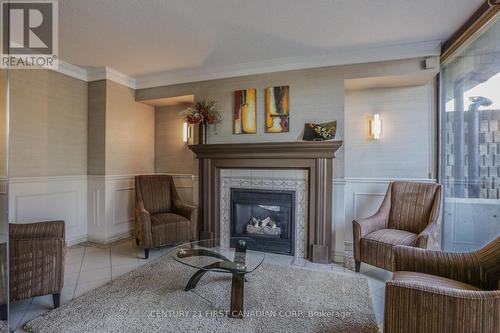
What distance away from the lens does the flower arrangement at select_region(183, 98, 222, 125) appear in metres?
3.50

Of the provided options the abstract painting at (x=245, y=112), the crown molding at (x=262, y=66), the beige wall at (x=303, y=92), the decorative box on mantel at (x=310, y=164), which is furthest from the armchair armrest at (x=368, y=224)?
the crown molding at (x=262, y=66)

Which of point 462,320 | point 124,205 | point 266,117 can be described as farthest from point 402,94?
point 124,205

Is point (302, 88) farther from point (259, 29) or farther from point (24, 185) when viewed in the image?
point (24, 185)

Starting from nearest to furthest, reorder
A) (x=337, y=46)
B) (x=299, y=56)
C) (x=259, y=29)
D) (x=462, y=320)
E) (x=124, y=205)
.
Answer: (x=462, y=320) → (x=259, y=29) → (x=337, y=46) → (x=299, y=56) → (x=124, y=205)

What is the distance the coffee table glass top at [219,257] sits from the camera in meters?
2.01

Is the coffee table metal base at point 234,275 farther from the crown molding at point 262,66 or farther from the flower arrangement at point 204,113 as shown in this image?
the crown molding at point 262,66

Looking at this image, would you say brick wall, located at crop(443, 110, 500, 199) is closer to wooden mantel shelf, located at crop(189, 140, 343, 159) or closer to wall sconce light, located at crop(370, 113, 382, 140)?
wall sconce light, located at crop(370, 113, 382, 140)

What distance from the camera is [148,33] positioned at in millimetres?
2625

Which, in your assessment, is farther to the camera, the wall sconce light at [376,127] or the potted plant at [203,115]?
the potted plant at [203,115]

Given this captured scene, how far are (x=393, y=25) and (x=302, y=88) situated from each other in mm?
1112

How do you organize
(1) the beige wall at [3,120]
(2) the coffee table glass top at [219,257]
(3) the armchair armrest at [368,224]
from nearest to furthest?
(1) the beige wall at [3,120] < (2) the coffee table glass top at [219,257] < (3) the armchair armrest at [368,224]

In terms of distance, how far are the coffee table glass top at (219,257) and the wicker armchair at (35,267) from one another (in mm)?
857

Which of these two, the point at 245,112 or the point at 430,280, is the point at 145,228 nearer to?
the point at 245,112

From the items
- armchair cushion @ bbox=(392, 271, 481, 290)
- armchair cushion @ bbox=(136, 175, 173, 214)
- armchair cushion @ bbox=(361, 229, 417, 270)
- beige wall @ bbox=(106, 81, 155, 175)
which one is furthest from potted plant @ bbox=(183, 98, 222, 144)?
armchair cushion @ bbox=(392, 271, 481, 290)
